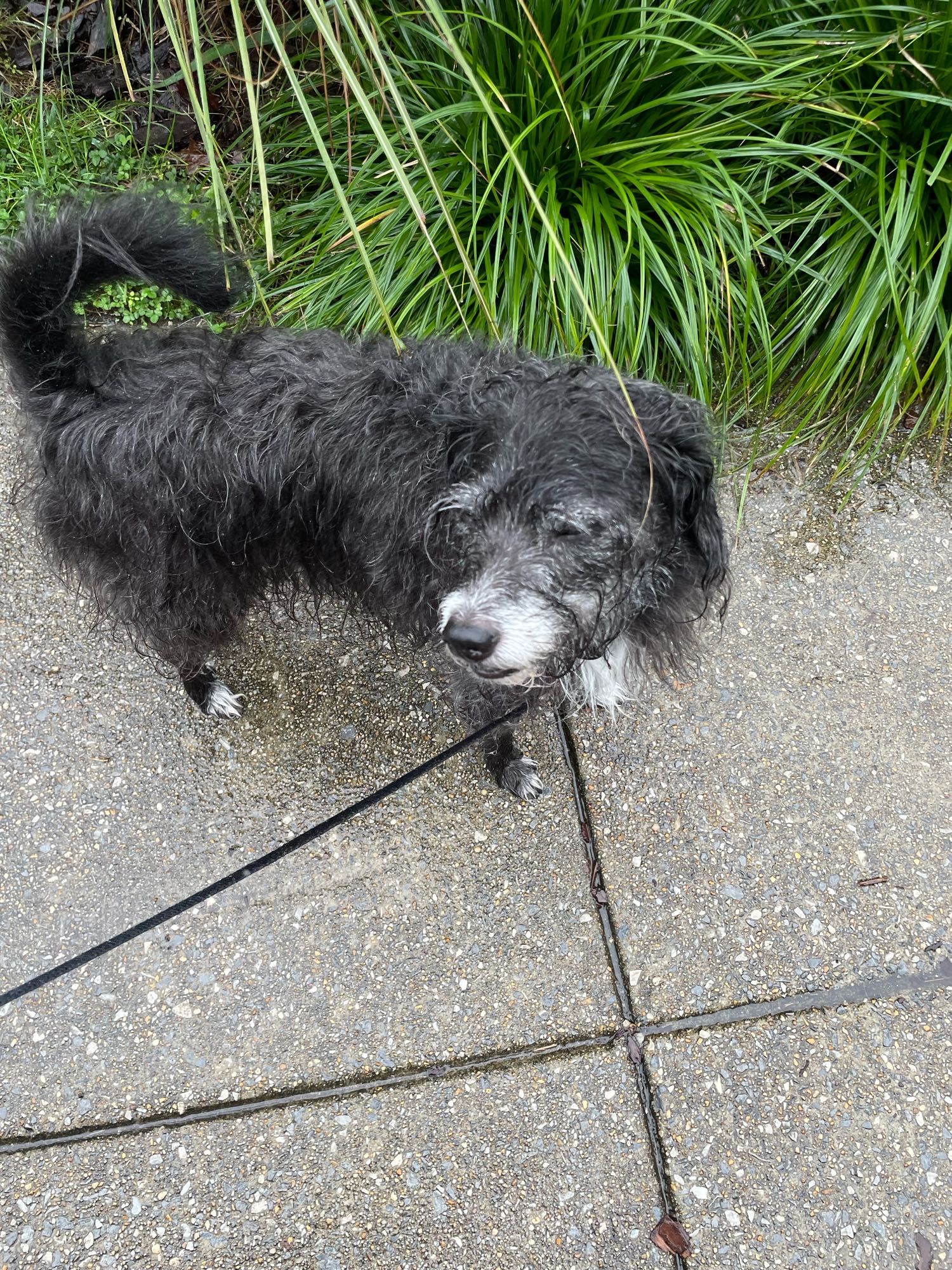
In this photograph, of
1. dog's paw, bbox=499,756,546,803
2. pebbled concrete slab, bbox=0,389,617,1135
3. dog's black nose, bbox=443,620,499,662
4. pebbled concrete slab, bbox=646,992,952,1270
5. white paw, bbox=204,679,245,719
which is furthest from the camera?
white paw, bbox=204,679,245,719

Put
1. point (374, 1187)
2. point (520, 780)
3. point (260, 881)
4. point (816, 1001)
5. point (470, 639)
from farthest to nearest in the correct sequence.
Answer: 1. point (520, 780)
2. point (260, 881)
3. point (816, 1001)
4. point (374, 1187)
5. point (470, 639)

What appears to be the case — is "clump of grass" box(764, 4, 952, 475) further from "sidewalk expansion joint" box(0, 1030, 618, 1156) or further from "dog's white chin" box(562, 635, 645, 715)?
"sidewalk expansion joint" box(0, 1030, 618, 1156)

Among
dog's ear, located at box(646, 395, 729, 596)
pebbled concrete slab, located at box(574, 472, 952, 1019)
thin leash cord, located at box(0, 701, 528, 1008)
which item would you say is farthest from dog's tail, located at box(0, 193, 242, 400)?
pebbled concrete slab, located at box(574, 472, 952, 1019)

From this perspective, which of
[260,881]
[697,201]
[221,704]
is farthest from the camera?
[697,201]

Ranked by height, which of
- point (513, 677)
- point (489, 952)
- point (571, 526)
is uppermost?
point (571, 526)

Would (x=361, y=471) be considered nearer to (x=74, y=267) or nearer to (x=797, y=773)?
(x=74, y=267)

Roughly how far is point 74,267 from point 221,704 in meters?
1.47

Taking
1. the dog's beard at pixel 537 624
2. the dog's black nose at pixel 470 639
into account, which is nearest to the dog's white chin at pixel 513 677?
the dog's beard at pixel 537 624

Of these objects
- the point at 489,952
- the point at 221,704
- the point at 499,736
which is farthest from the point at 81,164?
the point at 489,952

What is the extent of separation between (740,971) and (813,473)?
197 centimetres

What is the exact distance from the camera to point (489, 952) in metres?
2.61

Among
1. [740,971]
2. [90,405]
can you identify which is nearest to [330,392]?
[90,405]

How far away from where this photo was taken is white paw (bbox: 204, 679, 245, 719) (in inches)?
118

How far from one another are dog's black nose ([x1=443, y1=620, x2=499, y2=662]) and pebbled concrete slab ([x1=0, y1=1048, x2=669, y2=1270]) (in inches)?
51.4
